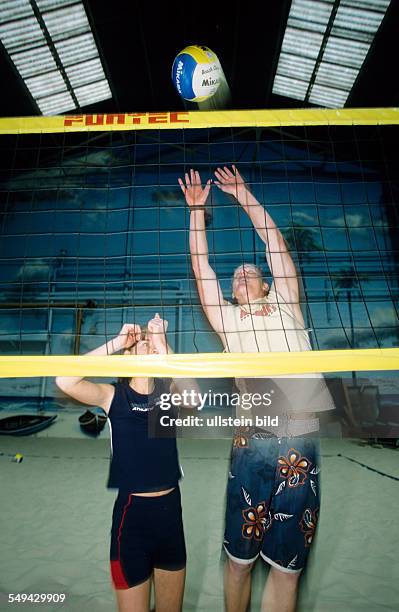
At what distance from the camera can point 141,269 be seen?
797 centimetres

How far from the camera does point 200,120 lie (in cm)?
228

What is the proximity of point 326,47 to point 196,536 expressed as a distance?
21.1ft

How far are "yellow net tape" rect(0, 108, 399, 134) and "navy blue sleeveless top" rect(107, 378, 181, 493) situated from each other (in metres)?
1.47

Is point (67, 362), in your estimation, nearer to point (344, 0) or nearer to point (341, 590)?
point (341, 590)

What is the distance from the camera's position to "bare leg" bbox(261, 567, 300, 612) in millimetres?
1600

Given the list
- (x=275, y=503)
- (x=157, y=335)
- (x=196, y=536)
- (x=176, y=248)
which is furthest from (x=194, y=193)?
(x=176, y=248)

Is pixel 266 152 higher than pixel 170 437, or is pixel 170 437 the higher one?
pixel 266 152

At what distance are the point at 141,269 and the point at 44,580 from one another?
6019 mm

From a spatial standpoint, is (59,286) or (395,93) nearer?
(395,93)

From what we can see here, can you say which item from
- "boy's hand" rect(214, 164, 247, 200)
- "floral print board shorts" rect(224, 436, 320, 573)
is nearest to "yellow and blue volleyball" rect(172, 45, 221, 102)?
"boy's hand" rect(214, 164, 247, 200)

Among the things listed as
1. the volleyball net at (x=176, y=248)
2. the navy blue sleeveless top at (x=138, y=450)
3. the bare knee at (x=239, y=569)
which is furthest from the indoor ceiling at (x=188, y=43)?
the bare knee at (x=239, y=569)

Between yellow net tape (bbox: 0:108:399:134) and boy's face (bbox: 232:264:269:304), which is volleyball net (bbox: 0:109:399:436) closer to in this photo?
yellow net tape (bbox: 0:108:399:134)

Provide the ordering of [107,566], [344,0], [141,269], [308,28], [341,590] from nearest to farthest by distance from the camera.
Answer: [341,590] → [107,566] → [344,0] → [308,28] → [141,269]

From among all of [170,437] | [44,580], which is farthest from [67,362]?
[44,580]
